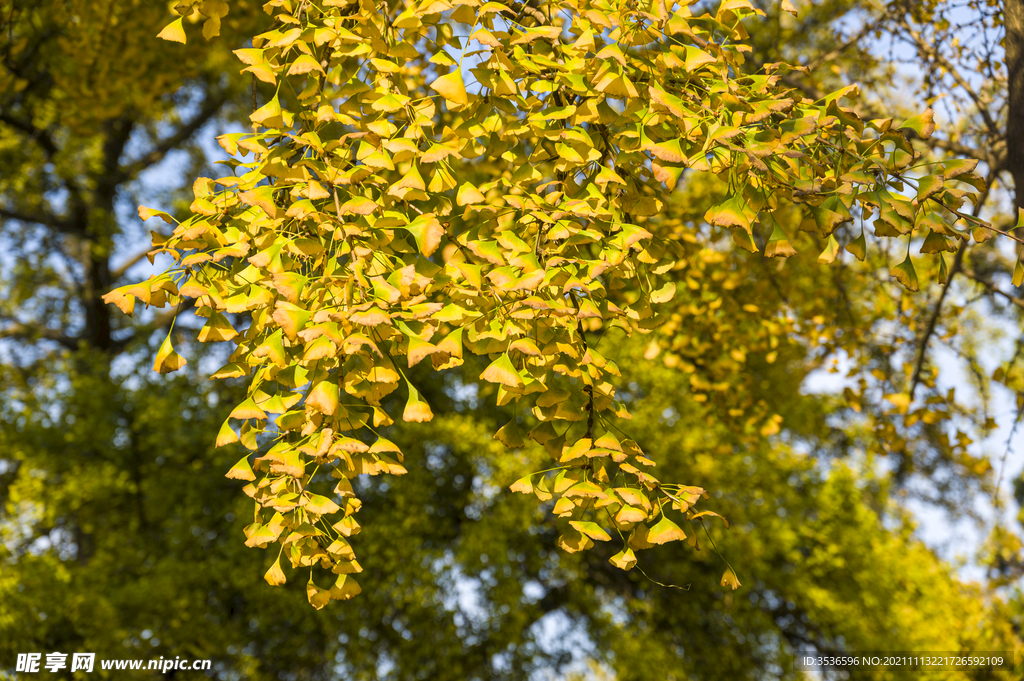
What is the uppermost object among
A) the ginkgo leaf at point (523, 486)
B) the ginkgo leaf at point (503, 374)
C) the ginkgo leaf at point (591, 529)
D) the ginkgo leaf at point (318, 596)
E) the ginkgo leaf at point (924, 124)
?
the ginkgo leaf at point (924, 124)

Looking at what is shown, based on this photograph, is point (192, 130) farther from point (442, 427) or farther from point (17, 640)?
point (17, 640)

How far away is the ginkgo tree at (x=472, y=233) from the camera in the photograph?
1.41 meters

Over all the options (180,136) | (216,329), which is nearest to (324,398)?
(216,329)

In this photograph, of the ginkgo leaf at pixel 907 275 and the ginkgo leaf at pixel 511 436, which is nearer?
the ginkgo leaf at pixel 907 275

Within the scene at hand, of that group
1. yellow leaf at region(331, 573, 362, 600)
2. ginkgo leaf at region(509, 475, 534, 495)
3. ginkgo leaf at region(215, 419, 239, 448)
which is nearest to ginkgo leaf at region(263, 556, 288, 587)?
yellow leaf at region(331, 573, 362, 600)

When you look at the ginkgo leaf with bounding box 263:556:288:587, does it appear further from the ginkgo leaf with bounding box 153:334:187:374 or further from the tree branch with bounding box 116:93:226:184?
the tree branch with bounding box 116:93:226:184

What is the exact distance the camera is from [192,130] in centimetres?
905

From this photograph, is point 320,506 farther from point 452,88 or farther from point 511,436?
point 452,88

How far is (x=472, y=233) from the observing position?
5.74ft

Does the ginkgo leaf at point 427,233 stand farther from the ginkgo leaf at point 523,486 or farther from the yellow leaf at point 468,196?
the ginkgo leaf at point 523,486

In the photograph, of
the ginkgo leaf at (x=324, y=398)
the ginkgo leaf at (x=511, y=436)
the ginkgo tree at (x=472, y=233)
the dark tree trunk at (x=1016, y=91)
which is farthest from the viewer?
the dark tree trunk at (x=1016, y=91)

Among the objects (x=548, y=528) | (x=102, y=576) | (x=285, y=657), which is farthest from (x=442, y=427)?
(x=102, y=576)

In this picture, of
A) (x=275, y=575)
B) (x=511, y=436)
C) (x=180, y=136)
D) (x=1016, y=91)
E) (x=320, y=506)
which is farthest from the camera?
(x=180, y=136)

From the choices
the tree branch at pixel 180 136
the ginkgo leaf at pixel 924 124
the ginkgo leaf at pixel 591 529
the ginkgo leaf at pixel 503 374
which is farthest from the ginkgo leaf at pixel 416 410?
the tree branch at pixel 180 136
